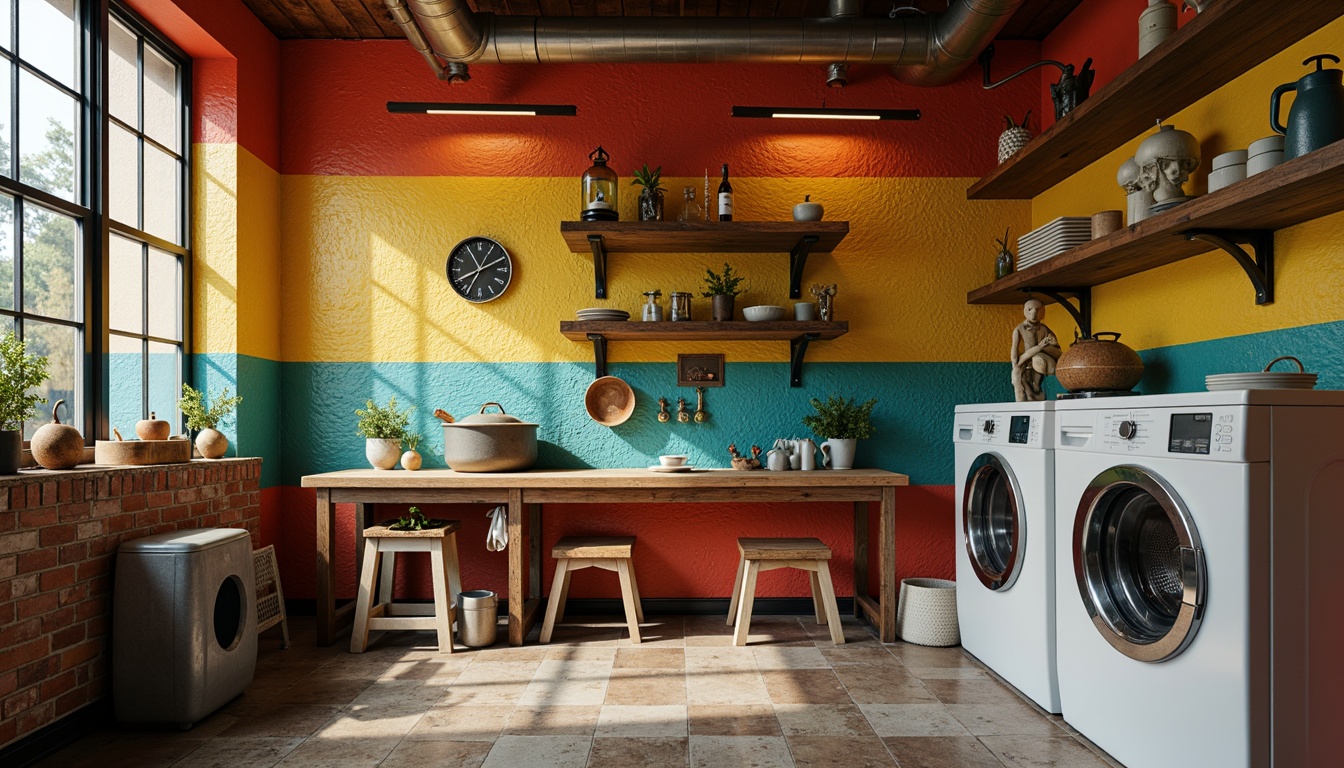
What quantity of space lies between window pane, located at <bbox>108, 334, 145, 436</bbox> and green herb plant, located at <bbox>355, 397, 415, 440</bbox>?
0.91m

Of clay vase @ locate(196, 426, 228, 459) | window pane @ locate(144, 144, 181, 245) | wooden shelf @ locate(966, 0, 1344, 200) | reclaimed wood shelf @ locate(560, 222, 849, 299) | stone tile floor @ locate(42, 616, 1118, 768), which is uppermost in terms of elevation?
wooden shelf @ locate(966, 0, 1344, 200)

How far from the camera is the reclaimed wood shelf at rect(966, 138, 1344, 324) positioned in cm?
211

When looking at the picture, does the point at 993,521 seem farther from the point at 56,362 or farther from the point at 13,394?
the point at 56,362

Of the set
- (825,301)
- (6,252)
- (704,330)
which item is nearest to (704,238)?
(704,330)

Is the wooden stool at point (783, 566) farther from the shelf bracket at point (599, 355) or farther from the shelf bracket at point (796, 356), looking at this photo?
the shelf bracket at point (599, 355)

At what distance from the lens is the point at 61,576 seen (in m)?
2.48

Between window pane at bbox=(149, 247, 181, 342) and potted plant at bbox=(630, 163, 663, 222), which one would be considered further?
potted plant at bbox=(630, 163, 663, 222)

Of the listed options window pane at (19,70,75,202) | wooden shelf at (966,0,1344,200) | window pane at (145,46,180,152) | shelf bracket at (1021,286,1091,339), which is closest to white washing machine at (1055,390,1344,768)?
wooden shelf at (966,0,1344,200)

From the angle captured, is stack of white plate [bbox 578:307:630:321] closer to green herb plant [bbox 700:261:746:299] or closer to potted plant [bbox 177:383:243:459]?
green herb plant [bbox 700:261:746:299]

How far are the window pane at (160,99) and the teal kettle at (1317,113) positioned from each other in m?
4.20

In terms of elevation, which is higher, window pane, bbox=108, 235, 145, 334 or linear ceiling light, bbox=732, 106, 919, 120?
linear ceiling light, bbox=732, 106, 919, 120

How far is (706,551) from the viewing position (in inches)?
166

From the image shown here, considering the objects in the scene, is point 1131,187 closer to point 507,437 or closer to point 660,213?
point 660,213

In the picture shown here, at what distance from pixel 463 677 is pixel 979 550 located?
2.11 metres
